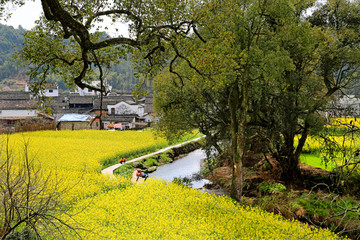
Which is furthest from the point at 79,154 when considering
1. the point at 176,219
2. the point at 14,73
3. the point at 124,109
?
the point at 14,73

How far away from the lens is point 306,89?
59.8 feet

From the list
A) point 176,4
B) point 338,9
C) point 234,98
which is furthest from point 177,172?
point 176,4

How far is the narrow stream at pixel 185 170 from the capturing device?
22866 mm

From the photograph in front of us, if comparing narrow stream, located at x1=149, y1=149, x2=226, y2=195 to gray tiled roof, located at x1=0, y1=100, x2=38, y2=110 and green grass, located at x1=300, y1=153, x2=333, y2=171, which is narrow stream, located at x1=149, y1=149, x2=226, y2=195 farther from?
gray tiled roof, located at x1=0, y1=100, x2=38, y2=110

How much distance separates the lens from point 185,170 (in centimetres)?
2661

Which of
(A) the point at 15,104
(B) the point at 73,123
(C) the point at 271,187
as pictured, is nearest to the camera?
(C) the point at 271,187

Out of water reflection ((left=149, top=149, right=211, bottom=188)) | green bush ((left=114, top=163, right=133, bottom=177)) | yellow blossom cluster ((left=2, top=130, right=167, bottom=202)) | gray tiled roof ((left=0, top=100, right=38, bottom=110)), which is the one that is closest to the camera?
yellow blossom cluster ((left=2, top=130, right=167, bottom=202))

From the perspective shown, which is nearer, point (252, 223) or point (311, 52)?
point (252, 223)

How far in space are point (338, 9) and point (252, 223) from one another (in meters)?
13.8

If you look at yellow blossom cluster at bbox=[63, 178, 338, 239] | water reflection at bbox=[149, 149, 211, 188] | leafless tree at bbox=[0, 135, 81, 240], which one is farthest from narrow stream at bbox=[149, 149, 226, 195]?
leafless tree at bbox=[0, 135, 81, 240]

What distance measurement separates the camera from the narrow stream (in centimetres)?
2287

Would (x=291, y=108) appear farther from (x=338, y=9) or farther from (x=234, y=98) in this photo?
(x=338, y=9)

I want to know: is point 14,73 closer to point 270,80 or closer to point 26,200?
point 270,80

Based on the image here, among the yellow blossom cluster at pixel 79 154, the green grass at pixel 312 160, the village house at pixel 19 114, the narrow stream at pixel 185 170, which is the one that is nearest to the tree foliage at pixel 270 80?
the green grass at pixel 312 160
